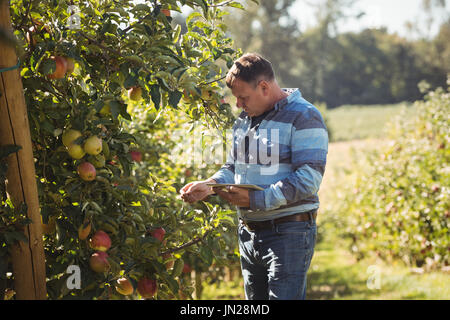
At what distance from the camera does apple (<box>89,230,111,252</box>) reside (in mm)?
1791

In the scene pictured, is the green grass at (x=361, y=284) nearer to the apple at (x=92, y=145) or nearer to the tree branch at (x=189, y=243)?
the tree branch at (x=189, y=243)

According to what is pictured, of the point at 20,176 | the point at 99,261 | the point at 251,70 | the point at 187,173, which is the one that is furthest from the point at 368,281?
the point at 20,176

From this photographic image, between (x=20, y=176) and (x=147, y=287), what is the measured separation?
2.17ft

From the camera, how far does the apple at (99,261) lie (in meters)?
1.79

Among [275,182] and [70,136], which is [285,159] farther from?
[70,136]

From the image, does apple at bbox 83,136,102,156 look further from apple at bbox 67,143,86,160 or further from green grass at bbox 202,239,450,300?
green grass at bbox 202,239,450,300

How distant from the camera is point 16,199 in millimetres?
1757

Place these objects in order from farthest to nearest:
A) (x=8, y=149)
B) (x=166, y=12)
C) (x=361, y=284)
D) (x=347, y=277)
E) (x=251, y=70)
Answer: (x=347, y=277), (x=361, y=284), (x=166, y=12), (x=251, y=70), (x=8, y=149)

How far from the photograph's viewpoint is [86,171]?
1.79 m

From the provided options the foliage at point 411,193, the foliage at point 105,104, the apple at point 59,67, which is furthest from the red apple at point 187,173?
the foliage at point 411,193

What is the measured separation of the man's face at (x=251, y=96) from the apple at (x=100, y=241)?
29.0 inches
